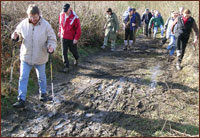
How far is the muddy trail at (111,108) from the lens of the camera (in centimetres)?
393

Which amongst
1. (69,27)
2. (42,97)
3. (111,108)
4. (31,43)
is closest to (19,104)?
(42,97)

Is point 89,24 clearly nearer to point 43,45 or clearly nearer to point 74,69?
point 74,69

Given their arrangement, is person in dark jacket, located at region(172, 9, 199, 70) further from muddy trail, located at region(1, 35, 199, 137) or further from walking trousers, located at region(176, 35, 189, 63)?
muddy trail, located at region(1, 35, 199, 137)

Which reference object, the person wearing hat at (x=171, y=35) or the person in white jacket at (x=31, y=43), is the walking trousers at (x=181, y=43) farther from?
the person in white jacket at (x=31, y=43)

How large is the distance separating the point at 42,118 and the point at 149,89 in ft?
9.55

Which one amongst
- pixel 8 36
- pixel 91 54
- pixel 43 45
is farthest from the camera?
pixel 91 54

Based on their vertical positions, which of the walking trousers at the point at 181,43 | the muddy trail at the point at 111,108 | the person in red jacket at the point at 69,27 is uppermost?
the person in red jacket at the point at 69,27

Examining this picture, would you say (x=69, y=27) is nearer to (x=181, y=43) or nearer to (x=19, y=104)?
(x=19, y=104)

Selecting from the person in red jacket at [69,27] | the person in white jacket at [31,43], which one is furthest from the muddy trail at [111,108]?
the person in red jacket at [69,27]

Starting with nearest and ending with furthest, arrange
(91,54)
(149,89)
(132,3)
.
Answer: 1. (149,89)
2. (91,54)
3. (132,3)

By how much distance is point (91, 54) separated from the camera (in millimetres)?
9977

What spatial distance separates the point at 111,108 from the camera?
15.7ft

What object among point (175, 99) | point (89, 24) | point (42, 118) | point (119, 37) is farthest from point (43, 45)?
point (119, 37)

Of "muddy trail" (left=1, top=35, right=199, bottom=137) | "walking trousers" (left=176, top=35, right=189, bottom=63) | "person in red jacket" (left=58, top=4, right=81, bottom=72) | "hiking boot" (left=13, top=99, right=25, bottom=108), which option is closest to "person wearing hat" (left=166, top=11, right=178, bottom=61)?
"walking trousers" (left=176, top=35, right=189, bottom=63)
